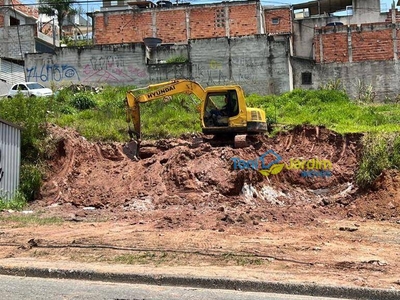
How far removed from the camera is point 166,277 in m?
7.29

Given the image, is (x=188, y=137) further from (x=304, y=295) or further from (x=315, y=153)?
(x=304, y=295)

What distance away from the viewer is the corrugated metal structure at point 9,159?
16000 millimetres

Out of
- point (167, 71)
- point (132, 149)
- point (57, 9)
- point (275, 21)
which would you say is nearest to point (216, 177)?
point (132, 149)

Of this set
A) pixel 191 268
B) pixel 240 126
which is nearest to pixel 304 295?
pixel 191 268

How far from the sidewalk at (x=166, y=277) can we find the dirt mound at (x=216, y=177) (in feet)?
20.1

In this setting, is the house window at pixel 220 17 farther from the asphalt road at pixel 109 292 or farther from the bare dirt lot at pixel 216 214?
the asphalt road at pixel 109 292

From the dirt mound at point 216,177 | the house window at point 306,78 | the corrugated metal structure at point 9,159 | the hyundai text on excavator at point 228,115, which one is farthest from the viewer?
the house window at point 306,78

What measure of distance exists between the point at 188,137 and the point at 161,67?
1276 centimetres

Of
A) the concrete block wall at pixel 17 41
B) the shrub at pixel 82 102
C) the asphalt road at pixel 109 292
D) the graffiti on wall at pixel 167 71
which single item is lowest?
the asphalt road at pixel 109 292

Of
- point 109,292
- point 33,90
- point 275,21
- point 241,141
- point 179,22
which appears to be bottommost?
point 109,292

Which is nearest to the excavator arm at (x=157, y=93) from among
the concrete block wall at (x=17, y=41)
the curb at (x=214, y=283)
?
the curb at (x=214, y=283)

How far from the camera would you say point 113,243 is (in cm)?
984

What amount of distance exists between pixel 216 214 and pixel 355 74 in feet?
73.1

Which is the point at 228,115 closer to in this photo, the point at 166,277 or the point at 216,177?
the point at 216,177
